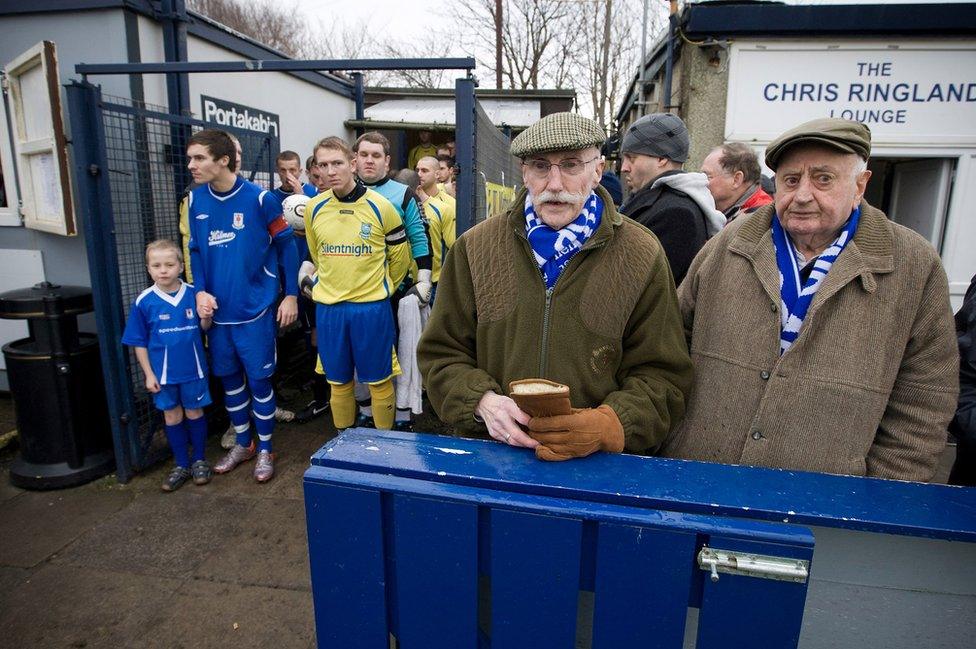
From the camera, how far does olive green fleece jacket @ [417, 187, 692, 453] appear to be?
64.8 inches

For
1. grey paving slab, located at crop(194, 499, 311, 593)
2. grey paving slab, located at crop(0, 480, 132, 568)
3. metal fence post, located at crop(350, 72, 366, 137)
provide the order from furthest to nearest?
metal fence post, located at crop(350, 72, 366, 137)
grey paving slab, located at crop(0, 480, 132, 568)
grey paving slab, located at crop(194, 499, 311, 593)

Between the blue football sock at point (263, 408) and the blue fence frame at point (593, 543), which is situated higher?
the blue fence frame at point (593, 543)

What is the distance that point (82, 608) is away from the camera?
2705 millimetres

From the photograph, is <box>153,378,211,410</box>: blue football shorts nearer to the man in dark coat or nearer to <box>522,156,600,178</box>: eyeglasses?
<box>522,156,600,178</box>: eyeglasses

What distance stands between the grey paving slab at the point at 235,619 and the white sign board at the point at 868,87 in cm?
510

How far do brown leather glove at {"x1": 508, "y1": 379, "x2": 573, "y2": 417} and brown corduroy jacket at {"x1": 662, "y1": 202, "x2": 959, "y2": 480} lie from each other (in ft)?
2.06

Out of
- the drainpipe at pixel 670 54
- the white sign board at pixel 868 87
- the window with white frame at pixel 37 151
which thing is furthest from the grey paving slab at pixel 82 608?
the drainpipe at pixel 670 54

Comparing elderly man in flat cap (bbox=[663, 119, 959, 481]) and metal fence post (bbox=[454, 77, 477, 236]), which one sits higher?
metal fence post (bbox=[454, 77, 477, 236])

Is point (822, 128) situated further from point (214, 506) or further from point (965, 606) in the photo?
point (214, 506)

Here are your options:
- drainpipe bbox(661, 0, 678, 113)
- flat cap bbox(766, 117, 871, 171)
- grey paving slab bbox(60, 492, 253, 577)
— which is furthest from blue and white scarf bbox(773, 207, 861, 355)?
drainpipe bbox(661, 0, 678, 113)

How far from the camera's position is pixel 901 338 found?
151 centimetres

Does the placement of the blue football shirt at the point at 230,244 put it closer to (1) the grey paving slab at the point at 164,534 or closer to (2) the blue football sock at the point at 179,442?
(2) the blue football sock at the point at 179,442

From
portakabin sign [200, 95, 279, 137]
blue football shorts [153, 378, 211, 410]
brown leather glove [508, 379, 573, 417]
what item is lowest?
blue football shorts [153, 378, 211, 410]

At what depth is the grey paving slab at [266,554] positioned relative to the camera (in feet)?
9.53
